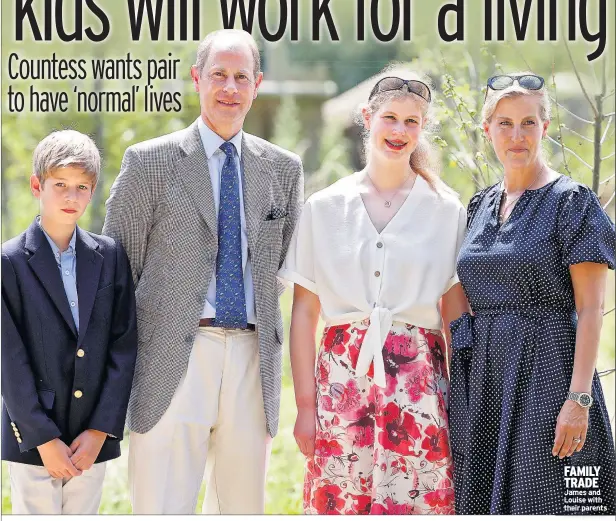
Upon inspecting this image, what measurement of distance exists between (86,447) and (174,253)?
0.70 meters

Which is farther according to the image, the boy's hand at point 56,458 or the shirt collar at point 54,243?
the shirt collar at point 54,243

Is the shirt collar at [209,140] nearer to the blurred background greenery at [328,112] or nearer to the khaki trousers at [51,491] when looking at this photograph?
the blurred background greenery at [328,112]

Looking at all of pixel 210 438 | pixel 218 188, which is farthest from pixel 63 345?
pixel 218 188

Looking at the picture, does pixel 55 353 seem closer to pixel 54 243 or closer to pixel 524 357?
pixel 54 243

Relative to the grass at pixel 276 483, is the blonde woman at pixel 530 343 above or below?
above

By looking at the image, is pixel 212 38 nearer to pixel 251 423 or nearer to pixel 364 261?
pixel 364 261

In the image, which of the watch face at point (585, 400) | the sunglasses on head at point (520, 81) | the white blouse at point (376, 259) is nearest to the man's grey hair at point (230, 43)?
the white blouse at point (376, 259)

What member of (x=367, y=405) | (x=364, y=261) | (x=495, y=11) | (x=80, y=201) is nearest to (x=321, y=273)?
(x=364, y=261)

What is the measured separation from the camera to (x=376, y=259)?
3281mm

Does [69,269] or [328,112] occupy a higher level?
[328,112]

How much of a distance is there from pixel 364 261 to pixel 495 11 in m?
1.34

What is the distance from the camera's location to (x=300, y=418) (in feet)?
10.8

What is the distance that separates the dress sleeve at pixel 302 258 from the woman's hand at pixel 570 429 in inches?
35.6

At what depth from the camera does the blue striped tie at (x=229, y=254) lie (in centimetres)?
333
